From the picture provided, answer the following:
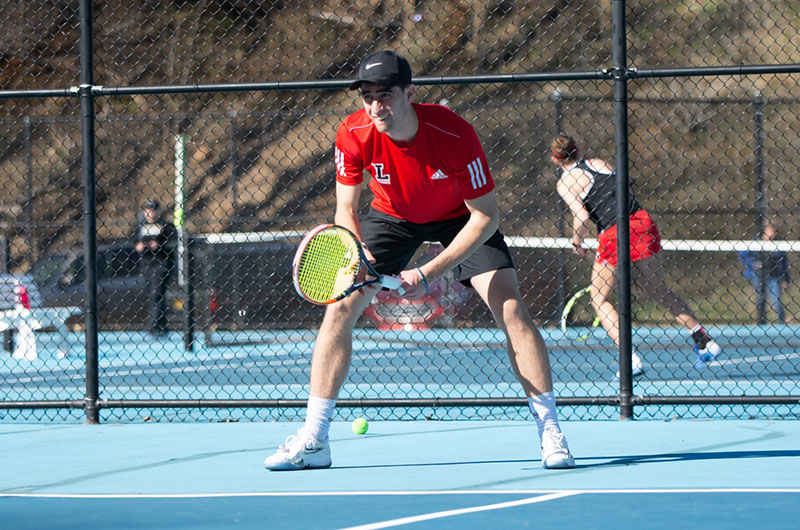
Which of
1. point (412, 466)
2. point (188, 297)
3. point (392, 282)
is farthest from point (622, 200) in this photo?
point (188, 297)

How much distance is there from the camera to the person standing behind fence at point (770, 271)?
12.7m

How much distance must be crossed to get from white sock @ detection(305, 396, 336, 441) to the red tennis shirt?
2.64 ft

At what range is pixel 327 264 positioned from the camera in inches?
176

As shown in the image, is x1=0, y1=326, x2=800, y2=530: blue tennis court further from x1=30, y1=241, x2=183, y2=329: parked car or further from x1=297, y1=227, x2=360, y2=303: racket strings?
x1=30, y1=241, x2=183, y2=329: parked car

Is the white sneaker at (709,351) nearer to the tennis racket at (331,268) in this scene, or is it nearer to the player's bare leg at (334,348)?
the player's bare leg at (334,348)

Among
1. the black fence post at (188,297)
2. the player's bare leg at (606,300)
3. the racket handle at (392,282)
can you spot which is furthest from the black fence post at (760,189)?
the racket handle at (392,282)

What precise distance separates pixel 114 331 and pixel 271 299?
2.21 m

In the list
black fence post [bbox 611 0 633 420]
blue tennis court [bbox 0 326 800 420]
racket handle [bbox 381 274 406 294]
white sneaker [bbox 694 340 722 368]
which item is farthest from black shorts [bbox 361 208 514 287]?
white sneaker [bbox 694 340 722 368]

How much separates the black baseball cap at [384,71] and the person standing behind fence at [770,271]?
918cm

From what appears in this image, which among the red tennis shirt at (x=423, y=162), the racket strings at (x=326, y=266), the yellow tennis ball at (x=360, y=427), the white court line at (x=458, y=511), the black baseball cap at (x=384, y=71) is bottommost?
the white court line at (x=458, y=511)

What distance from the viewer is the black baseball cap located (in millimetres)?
4250

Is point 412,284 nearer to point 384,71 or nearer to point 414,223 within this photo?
point 414,223

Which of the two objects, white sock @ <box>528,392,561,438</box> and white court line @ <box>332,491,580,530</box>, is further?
white sock @ <box>528,392,561,438</box>

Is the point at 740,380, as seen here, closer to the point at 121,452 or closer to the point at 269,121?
the point at 121,452
